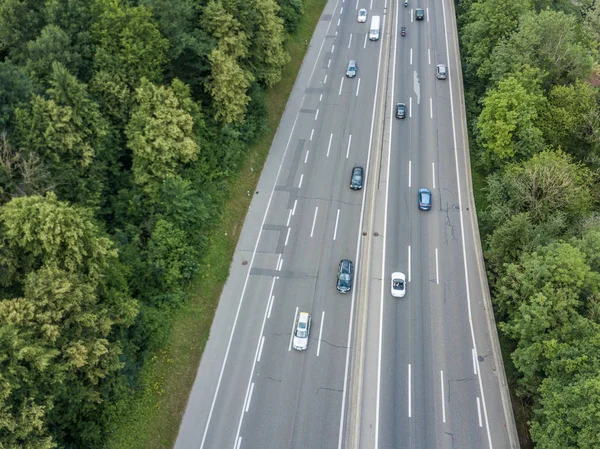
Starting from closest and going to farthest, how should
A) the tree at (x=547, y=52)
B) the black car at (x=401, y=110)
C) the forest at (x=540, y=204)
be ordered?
the forest at (x=540, y=204), the tree at (x=547, y=52), the black car at (x=401, y=110)

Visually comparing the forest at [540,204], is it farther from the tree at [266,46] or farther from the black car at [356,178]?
the tree at [266,46]

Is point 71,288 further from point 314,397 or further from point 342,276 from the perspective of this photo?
point 342,276

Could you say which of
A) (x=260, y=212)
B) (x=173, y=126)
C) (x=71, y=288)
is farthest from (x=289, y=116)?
(x=71, y=288)

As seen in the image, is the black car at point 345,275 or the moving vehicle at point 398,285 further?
the black car at point 345,275

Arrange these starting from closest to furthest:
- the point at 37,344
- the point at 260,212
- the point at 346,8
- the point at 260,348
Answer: the point at 37,344, the point at 260,348, the point at 260,212, the point at 346,8

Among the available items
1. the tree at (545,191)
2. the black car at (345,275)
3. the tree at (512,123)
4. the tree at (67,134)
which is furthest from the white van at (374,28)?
the tree at (67,134)

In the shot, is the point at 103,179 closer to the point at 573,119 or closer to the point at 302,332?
the point at 302,332

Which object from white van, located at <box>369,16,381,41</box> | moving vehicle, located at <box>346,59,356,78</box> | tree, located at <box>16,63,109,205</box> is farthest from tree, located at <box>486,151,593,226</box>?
tree, located at <box>16,63,109,205</box>

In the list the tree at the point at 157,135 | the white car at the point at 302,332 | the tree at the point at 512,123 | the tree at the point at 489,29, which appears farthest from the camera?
the tree at the point at 489,29
